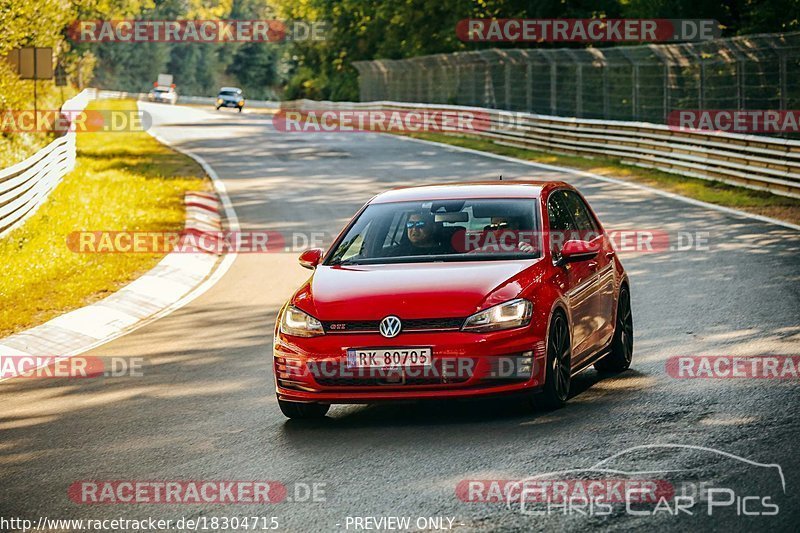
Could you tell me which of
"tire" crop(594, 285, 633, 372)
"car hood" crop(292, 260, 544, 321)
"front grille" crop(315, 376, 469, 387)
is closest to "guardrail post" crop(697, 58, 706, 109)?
"tire" crop(594, 285, 633, 372)

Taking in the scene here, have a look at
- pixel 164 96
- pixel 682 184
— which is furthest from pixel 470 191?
pixel 164 96

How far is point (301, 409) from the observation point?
8.87 meters

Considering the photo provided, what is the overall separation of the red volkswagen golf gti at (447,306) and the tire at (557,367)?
11mm

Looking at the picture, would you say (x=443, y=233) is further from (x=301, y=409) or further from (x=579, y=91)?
(x=579, y=91)

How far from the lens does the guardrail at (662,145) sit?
77.9ft

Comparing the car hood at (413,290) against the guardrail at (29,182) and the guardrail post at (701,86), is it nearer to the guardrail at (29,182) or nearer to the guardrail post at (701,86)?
the guardrail at (29,182)

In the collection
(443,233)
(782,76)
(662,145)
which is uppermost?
(782,76)

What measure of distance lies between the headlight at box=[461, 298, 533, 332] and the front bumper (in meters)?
0.05

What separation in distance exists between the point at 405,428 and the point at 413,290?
2.89 feet

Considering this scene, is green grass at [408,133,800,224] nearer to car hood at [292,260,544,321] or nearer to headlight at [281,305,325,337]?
car hood at [292,260,544,321]

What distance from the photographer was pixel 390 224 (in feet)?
31.9

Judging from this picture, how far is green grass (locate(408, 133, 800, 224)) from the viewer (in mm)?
22172

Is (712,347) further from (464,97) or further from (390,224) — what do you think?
(464,97)

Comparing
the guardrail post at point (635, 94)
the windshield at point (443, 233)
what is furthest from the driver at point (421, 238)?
the guardrail post at point (635, 94)
